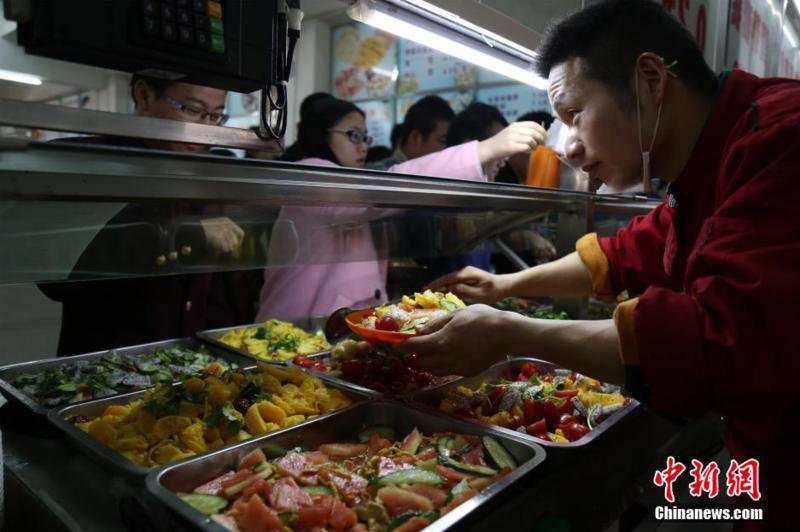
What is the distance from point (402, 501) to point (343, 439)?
0.49 metres

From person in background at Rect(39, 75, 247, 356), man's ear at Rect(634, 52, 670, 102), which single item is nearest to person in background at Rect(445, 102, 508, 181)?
person in background at Rect(39, 75, 247, 356)

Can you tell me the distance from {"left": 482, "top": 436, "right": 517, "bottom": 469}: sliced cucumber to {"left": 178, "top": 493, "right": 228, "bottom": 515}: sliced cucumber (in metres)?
0.76

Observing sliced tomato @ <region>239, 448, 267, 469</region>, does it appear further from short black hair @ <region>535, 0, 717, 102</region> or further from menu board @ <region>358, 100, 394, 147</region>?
menu board @ <region>358, 100, 394, 147</region>

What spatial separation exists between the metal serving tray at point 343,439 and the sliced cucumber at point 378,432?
0.03 metres

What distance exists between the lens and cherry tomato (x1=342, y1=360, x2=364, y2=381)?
2131 mm

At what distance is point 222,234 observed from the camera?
6.02 feet

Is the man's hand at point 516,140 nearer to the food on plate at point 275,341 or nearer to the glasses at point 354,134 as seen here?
the glasses at point 354,134

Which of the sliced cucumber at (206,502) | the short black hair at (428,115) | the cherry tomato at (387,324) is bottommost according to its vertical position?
the sliced cucumber at (206,502)

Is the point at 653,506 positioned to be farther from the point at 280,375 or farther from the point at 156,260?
the point at 156,260

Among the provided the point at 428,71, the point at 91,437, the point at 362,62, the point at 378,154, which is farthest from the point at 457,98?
the point at 91,437

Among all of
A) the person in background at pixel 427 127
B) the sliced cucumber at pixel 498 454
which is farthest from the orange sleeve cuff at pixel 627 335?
the person in background at pixel 427 127

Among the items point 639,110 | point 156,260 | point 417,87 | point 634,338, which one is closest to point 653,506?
point 634,338

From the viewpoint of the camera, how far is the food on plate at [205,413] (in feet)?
5.08

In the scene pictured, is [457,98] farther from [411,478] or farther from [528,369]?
[411,478]
